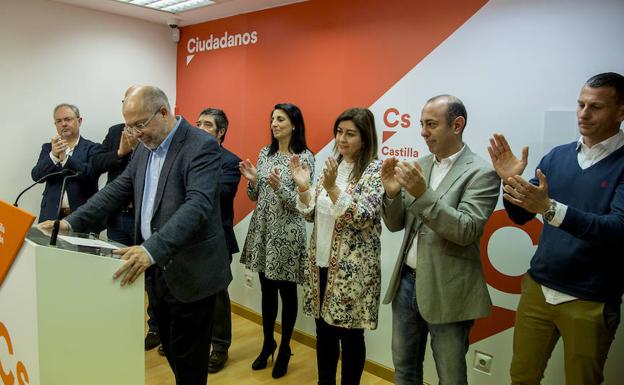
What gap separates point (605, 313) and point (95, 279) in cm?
183

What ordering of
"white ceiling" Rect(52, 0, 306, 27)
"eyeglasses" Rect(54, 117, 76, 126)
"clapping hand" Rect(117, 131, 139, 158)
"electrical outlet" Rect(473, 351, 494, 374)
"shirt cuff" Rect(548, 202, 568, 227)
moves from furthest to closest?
1. "white ceiling" Rect(52, 0, 306, 27)
2. "eyeglasses" Rect(54, 117, 76, 126)
3. "clapping hand" Rect(117, 131, 139, 158)
4. "electrical outlet" Rect(473, 351, 494, 374)
5. "shirt cuff" Rect(548, 202, 568, 227)

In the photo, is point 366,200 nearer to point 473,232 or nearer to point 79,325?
point 473,232

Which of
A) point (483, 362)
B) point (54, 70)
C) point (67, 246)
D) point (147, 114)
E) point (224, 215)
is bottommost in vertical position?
point (483, 362)

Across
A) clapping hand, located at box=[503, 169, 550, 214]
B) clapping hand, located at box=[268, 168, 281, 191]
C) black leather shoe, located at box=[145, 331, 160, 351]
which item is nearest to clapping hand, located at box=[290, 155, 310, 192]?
clapping hand, located at box=[268, 168, 281, 191]

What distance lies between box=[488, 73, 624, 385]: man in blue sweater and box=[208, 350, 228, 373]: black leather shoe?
2.06 meters

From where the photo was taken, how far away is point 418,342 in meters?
2.09

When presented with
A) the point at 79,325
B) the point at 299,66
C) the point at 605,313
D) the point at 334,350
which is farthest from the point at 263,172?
the point at 605,313

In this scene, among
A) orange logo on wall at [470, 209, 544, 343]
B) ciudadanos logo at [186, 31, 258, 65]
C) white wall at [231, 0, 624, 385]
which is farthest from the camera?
ciudadanos logo at [186, 31, 258, 65]

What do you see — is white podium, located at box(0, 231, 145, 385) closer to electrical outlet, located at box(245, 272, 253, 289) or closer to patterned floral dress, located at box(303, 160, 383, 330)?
patterned floral dress, located at box(303, 160, 383, 330)

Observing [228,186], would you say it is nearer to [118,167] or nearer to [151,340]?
[118,167]

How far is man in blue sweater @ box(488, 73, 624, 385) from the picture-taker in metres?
1.63

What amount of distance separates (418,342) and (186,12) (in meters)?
3.37

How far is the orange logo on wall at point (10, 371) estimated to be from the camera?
4.48 ft

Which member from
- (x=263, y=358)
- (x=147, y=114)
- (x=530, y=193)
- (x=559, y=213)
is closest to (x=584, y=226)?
(x=559, y=213)
